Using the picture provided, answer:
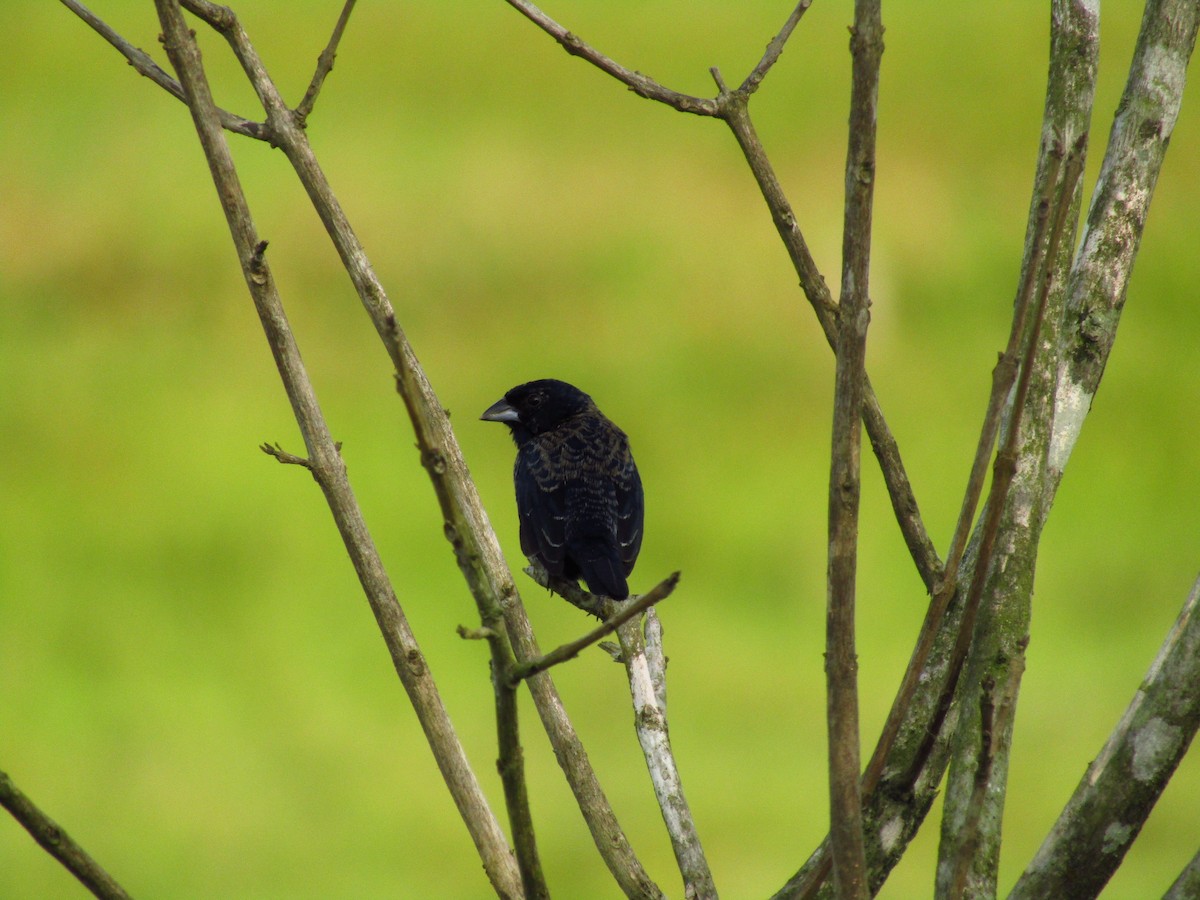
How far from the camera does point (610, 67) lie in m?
2.32

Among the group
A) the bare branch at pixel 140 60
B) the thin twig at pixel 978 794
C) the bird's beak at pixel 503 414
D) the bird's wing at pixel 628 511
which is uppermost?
the bird's beak at pixel 503 414

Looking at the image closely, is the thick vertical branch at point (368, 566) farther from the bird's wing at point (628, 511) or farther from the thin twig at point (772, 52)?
the bird's wing at point (628, 511)

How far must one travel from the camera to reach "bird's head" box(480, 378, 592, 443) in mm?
4750

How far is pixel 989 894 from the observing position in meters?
1.55

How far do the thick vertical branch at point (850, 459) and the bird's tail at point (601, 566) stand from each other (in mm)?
2353

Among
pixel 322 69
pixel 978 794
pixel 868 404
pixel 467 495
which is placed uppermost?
pixel 322 69

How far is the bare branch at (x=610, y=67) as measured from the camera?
2.30m

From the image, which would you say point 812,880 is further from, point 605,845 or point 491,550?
point 491,550

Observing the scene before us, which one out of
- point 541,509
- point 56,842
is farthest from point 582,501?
point 56,842

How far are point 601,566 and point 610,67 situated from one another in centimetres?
185

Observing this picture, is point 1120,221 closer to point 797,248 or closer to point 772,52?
point 797,248

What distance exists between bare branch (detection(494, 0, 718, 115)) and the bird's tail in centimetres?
169

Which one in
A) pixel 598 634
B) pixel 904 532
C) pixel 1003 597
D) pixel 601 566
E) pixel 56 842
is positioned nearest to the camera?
pixel 598 634

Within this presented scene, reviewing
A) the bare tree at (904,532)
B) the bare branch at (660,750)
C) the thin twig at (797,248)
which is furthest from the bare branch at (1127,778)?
the bare branch at (660,750)
